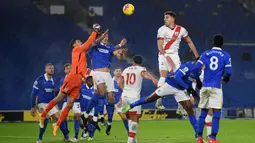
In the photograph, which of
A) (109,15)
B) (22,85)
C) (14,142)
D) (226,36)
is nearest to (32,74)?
(22,85)

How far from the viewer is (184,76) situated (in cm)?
1229

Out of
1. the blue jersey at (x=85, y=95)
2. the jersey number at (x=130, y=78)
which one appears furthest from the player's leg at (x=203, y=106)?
the blue jersey at (x=85, y=95)

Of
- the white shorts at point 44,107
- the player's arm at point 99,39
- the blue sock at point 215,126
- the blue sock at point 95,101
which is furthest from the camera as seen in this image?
the white shorts at point 44,107

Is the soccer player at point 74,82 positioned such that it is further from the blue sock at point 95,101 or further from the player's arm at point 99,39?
the blue sock at point 95,101

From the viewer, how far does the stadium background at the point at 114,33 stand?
31.2 meters

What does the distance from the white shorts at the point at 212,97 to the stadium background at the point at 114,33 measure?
1845 cm

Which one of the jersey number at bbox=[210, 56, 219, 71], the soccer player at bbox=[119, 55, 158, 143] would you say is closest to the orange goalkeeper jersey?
the soccer player at bbox=[119, 55, 158, 143]

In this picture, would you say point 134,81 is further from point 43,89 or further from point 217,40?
point 217,40

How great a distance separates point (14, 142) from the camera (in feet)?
48.7

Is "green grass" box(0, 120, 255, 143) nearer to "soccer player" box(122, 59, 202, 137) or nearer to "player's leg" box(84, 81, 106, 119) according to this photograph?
"player's leg" box(84, 81, 106, 119)

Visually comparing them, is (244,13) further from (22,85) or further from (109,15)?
(22,85)

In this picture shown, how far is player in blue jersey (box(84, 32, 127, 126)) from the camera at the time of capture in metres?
14.9

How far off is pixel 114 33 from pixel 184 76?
817 inches

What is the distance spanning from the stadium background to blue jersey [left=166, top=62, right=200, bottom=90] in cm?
1799
